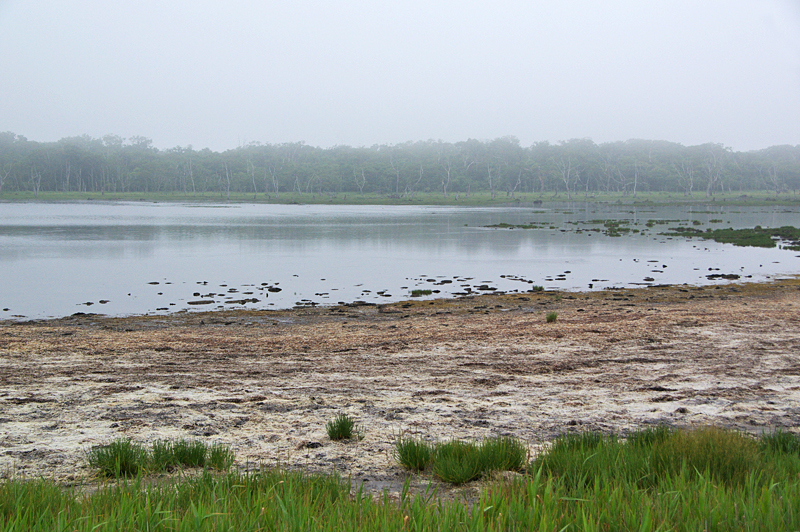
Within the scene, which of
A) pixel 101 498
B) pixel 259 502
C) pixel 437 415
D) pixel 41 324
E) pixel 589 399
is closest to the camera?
pixel 259 502

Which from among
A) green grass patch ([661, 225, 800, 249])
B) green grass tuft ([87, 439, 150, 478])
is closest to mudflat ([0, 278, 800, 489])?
green grass tuft ([87, 439, 150, 478])

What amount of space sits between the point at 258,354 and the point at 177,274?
21085mm

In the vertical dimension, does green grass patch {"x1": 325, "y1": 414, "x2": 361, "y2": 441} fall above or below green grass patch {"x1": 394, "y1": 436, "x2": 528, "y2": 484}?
below

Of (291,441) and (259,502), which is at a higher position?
(259,502)

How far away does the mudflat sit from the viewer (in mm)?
5871

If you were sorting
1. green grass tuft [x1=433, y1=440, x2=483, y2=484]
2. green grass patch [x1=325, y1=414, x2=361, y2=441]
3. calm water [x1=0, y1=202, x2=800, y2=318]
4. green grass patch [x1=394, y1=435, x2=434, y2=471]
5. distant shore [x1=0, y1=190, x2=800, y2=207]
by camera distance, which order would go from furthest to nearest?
distant shore [x1=0, y1=190, x2=800, y2=207]
calm water [x1=0, y1=202, x2=800, y2=318]
green grass patch [x1=325, y1=414, x2=361, y2=441]
green grass patch [x1=394, y1=435, x2=434, y2=471]
green grass tuft [x1=433, y1=440, x2=483, y2=484]

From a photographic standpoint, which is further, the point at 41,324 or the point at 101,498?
the point at 41,324

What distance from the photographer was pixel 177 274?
31125 mm

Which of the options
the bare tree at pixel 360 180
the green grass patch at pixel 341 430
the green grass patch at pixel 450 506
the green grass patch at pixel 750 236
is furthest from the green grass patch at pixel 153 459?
the bare tree at pixel 360 180

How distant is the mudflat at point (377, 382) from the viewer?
5871mm

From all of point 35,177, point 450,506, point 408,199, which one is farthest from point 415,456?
point 35,177

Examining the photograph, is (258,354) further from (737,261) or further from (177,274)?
(737,261)

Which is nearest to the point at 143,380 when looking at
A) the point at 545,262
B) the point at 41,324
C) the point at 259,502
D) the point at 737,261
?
the point at 259,502

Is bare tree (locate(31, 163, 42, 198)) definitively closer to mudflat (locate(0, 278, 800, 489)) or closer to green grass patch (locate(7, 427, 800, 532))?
mudflat (locate(0, 278, 800, 489))
